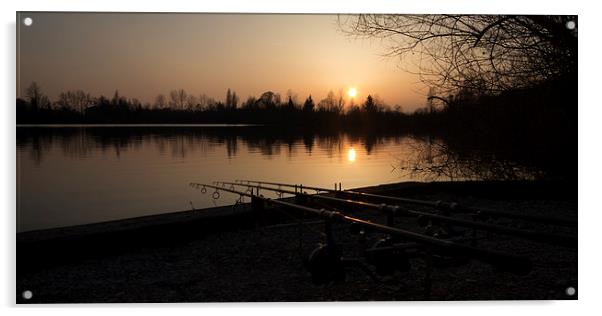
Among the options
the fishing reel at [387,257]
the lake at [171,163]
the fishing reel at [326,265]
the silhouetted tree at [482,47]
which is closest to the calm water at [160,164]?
the lake at [171,163]

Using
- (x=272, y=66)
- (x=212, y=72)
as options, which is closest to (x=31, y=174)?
(x=212, y=72)

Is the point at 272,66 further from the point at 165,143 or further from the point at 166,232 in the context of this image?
the point at 166,232

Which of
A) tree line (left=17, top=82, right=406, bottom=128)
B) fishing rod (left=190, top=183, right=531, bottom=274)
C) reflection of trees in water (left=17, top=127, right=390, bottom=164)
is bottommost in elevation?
fishing rod (left=190, top=183, right=531, bottom=274)

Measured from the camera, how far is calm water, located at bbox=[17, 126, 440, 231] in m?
3.05

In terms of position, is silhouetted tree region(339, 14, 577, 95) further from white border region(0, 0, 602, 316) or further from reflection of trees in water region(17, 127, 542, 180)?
reflection of trees in water region(17, 127, 542, 180)

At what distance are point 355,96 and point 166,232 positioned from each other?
1.84m

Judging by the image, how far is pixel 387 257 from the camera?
8.87 feet

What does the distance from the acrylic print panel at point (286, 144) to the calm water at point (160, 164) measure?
0.05 feet

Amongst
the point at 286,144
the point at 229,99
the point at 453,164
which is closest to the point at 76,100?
the point at 229,99

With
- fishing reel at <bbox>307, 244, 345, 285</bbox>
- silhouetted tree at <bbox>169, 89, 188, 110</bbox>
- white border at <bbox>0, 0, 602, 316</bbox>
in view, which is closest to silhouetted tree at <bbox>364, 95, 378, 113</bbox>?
white border at <bbox>0, 0, 602, 316</bbox>

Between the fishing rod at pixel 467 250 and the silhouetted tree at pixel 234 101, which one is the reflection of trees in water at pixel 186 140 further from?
the fishing rod at pixel 467 250

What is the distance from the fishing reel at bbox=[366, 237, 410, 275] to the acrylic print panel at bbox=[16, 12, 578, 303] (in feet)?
0.04

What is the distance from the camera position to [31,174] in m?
2.97

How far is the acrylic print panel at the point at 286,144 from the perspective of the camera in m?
2.96
